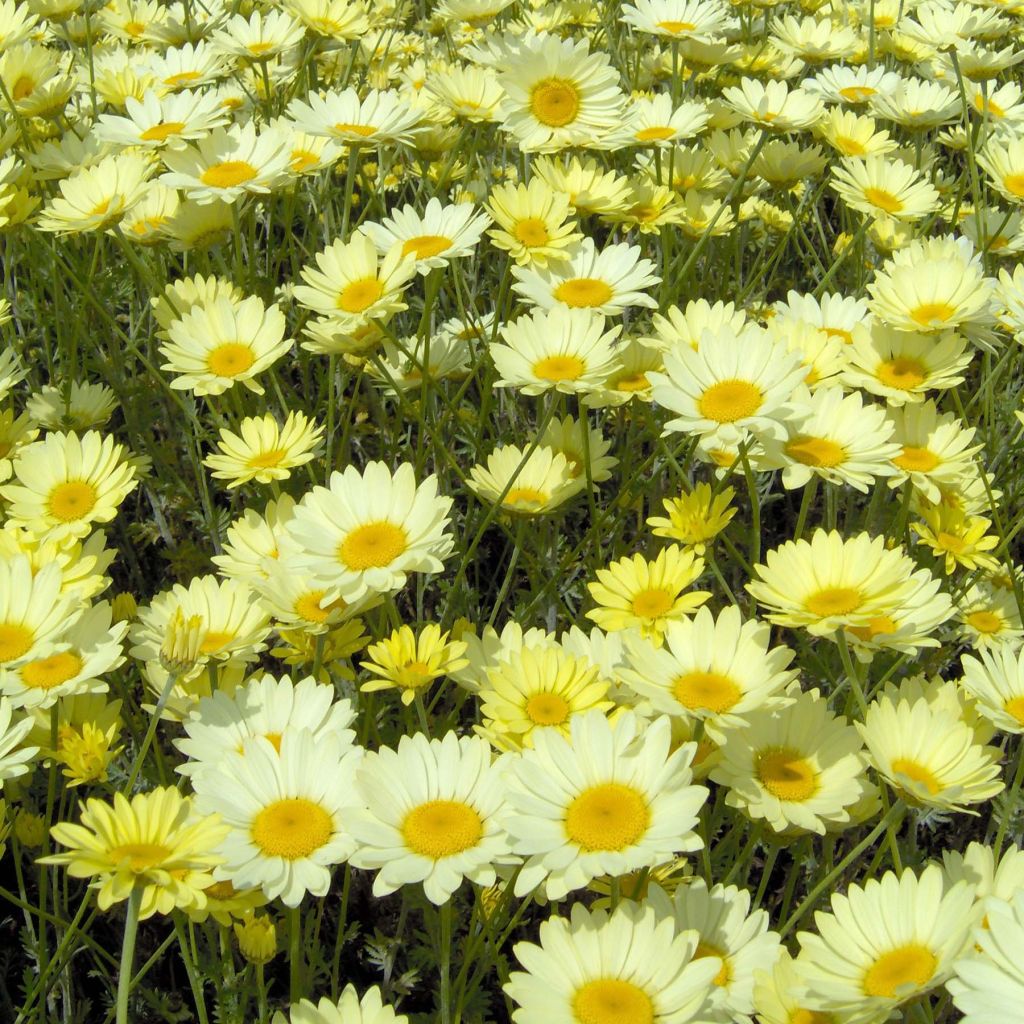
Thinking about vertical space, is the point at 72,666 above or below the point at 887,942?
above

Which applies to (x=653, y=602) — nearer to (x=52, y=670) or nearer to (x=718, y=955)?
(x=718, y=955)

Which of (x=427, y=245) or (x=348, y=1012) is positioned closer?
(x=348, y=1012)

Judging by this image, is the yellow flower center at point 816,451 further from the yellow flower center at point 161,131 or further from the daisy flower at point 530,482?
the yellow flower center at point 161,131

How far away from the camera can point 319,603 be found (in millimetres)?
2172

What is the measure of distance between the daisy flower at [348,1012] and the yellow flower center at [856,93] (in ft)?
11.5

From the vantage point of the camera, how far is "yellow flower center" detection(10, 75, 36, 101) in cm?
360

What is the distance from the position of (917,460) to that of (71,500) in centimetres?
179

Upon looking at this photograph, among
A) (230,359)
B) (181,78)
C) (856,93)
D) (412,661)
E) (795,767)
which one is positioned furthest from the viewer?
(856,93)

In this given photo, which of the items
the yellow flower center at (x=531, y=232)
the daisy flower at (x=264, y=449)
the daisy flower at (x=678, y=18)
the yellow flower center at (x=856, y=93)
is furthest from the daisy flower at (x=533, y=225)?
the yellow flower center at (x=856, y=93)

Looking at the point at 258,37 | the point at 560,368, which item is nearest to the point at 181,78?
the point at 258,37

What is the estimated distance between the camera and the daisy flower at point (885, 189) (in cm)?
343

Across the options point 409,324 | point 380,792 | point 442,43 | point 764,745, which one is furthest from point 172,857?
point 442,43

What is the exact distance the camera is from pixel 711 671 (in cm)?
199

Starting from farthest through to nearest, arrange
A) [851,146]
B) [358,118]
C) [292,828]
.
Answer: [851,146] < [358,118] < [292,828]
